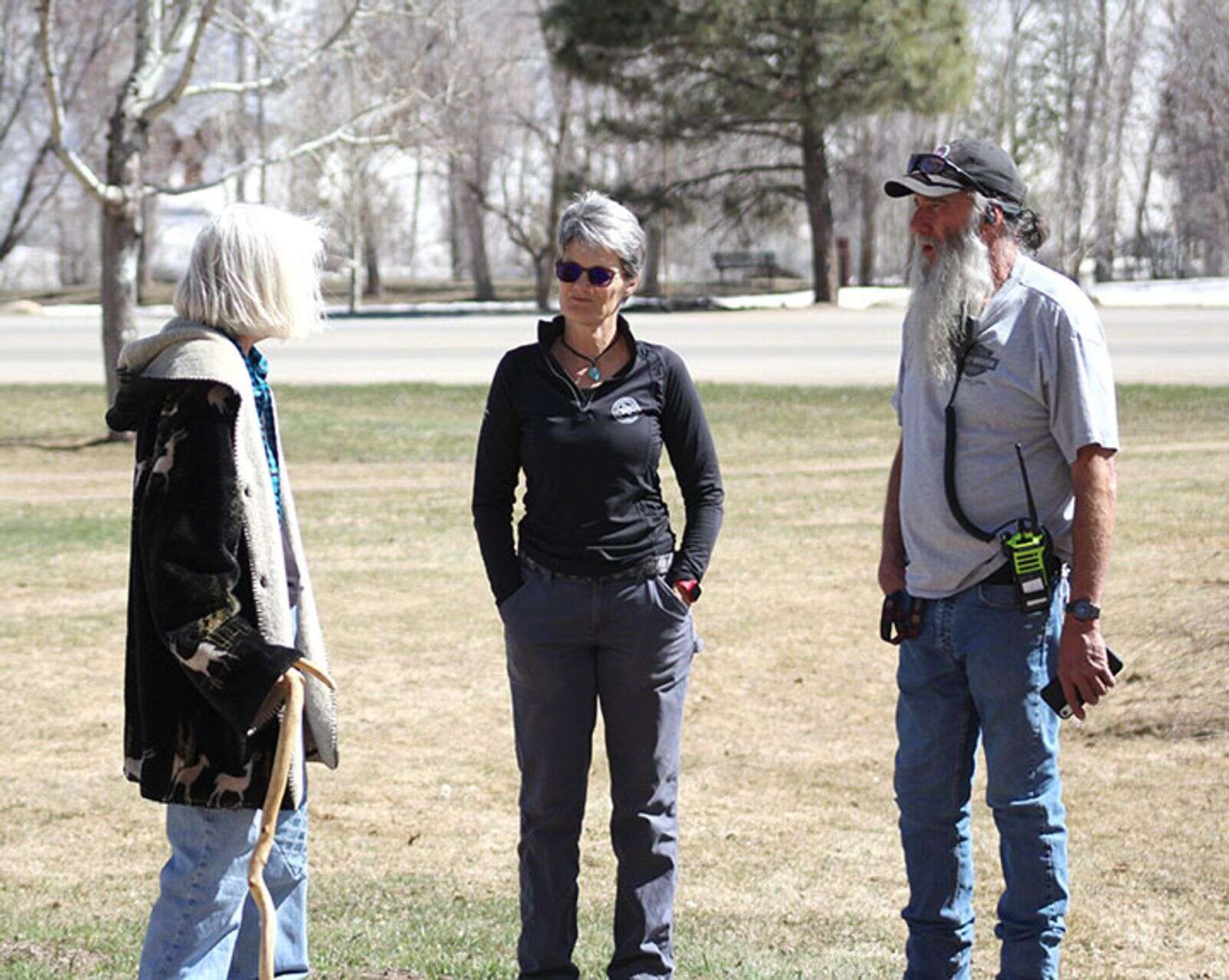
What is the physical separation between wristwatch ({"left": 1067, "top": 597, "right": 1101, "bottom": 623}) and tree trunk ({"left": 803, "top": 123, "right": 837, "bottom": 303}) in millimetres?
41876

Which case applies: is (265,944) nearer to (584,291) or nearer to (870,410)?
(584,291)

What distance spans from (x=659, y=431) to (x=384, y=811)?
2.97 m

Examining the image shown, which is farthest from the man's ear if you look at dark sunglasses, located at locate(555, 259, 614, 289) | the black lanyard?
dark sunglasses, located at locate(555, 259, 614, 289)

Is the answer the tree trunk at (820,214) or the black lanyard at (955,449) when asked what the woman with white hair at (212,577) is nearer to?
the black lanyard at (955,449)

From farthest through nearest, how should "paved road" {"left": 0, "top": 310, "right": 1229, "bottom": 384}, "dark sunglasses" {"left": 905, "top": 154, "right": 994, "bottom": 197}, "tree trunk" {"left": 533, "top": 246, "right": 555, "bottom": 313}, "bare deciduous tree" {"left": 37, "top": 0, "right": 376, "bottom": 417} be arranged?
"tree trunk" {"left": 533, "top": 246, "right": 555, "bottom": 313} < "paved road" {"left": 0, "top": 310, "right": 1229, "bottom": 384} < "bare deciduous tree" {"left": 37, "top": 0, "right": 376, "bottom": 417} < "dark sunglasses" {"left": 905, "top": 154, "right": 994, "bottom": 197}

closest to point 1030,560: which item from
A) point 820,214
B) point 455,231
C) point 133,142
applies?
point 133,142

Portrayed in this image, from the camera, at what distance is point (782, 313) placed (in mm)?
41906

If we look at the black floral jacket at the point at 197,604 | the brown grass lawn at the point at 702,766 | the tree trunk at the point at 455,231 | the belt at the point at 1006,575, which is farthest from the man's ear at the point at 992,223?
the tree trunk at the point at 455,231

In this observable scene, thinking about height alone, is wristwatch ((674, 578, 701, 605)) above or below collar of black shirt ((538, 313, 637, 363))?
below

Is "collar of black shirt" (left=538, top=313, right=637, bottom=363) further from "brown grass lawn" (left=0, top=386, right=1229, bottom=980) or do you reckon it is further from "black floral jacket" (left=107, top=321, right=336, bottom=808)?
"brown grass lawn" (left=0, top=386, right=1229, bottom=980)

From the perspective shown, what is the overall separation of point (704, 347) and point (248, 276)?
27288 millimetres

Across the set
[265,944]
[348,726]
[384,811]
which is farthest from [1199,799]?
[265,944]

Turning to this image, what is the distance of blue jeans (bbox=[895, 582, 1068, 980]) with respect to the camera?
4.02 m

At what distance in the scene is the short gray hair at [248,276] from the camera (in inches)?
140
